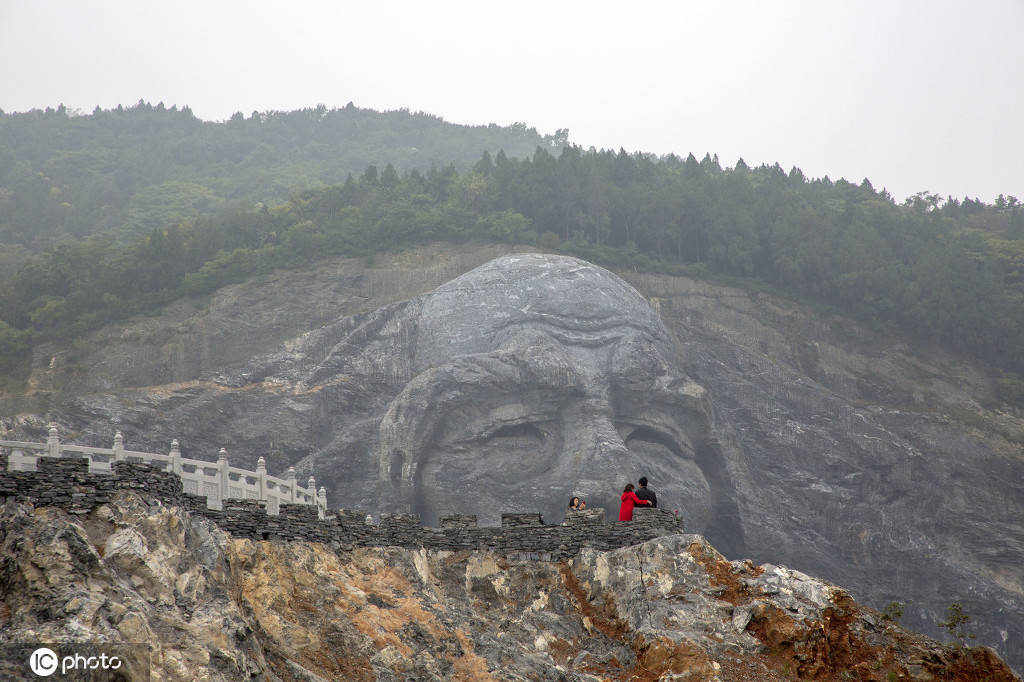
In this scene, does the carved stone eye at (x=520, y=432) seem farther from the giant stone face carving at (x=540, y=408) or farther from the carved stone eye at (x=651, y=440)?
the carved stone eye at (x=651, y=440)

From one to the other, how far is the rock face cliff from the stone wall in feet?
78.5

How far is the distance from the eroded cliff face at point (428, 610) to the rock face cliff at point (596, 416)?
83.1 feet

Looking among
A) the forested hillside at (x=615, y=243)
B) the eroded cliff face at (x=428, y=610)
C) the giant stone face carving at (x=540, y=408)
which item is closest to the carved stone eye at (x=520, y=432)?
the giant stone face carving at (x=540, y=408)

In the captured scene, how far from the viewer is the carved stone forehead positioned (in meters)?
60.6

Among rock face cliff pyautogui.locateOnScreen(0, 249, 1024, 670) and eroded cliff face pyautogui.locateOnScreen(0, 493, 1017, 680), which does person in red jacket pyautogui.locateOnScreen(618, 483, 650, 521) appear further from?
rock face cliff pyautogui.locateOnScreen(0, 249, 1024, 670)

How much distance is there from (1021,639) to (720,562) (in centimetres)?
3398

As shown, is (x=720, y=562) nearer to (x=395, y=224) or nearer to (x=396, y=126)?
(x=395, y=224)

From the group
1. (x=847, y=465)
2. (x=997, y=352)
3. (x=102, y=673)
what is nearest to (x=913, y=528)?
(x=847, y=465)

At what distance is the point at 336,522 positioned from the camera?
27.3 metres

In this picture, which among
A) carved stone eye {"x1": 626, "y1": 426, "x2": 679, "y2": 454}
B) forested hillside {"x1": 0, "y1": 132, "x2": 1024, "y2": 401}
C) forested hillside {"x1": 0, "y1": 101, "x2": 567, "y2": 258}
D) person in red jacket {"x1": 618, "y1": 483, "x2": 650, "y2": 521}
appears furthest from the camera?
forested hillside {"x1": 0, "y1": 101, "x2": 567, "y2": 258}

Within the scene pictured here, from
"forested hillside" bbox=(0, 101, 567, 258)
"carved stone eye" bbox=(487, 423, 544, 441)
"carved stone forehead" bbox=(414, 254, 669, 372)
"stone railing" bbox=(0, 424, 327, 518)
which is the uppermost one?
"forested hillside" bbox=(0, 101, 567, 258)

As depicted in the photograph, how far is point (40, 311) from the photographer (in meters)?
64.3

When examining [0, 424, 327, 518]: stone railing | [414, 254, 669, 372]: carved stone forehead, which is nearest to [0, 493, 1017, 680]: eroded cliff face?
[0, 424, 327, 518]: stone railing

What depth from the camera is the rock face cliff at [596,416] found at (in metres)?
56.2
